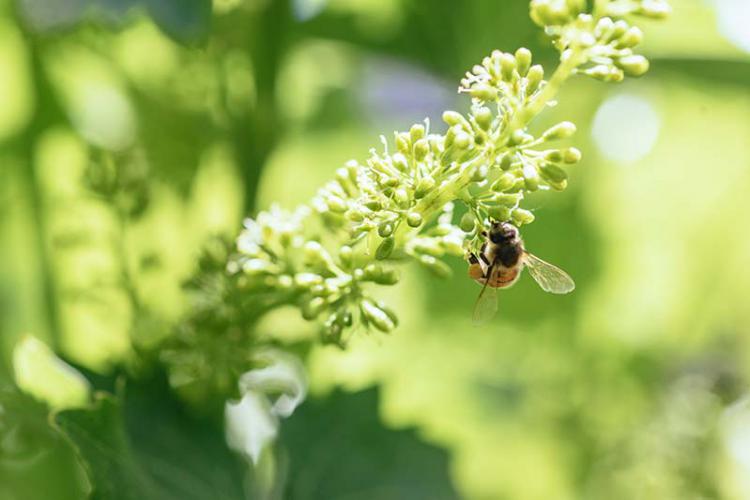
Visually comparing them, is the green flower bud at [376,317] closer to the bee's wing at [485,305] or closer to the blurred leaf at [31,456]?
the bee's wing at [485,305]

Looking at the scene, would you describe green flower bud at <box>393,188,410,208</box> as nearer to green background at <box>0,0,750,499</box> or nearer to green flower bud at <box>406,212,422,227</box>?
green flower bud at <box>406,212,422,227</box>

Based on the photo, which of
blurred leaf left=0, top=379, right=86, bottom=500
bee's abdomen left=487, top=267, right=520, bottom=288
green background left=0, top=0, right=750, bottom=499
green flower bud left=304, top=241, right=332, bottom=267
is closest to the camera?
green flower bud left=304, top=241, right=332, bottom=267

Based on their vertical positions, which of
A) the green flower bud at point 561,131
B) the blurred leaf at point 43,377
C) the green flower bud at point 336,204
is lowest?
the blurred leaf at point 43,377

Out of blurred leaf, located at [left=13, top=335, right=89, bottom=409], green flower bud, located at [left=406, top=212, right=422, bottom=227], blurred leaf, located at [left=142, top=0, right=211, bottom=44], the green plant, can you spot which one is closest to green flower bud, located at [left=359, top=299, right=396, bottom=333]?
the green plant

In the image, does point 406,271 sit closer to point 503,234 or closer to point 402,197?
point 503,234

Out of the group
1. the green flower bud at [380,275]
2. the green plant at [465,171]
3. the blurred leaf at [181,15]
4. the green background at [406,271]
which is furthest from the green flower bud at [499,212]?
the blurred leaf at [181,15]
